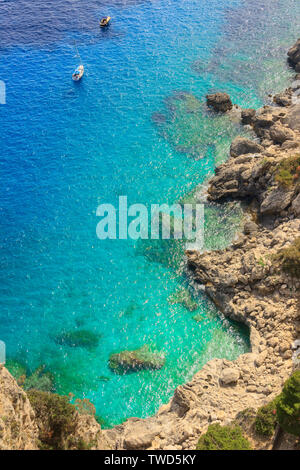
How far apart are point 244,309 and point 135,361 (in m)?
11.5

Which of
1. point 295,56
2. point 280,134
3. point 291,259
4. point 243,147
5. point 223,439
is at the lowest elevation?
point 223,439

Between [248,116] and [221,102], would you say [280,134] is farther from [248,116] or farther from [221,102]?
[221,102]

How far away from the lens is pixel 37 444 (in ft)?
81.6

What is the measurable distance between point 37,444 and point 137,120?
170ft

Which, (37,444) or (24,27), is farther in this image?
(24,27)

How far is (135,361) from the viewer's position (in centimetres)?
3647

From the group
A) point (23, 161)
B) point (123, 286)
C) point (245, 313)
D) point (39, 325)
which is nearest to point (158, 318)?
point (123, 286)

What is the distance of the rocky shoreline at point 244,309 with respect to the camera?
27.7 meters

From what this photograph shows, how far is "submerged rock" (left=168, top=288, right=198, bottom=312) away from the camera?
132ft

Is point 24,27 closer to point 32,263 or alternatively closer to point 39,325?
point 32,263

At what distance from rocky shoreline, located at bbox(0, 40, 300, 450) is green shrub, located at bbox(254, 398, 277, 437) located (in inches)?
32.5

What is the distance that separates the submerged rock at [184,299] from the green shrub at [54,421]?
16.8 metres

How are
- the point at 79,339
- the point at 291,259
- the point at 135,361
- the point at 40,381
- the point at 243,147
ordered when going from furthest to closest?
the point at 243,147
the point at 79,339
the point at 40,381
the point at 135,361
the point at 291,259

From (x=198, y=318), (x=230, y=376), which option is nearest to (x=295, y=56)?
(x=198, y=318)
